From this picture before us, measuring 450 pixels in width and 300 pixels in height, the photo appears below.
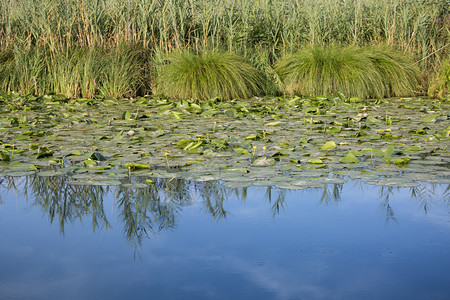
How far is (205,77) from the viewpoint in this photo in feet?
25.8

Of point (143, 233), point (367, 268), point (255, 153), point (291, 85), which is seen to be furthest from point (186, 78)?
point (367, 268)

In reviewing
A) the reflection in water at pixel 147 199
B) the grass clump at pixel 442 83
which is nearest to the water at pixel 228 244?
the reflection in water at pixel 147 199

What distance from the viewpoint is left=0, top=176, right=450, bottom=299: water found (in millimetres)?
2082

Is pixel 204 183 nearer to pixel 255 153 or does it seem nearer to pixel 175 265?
pixel 255 153

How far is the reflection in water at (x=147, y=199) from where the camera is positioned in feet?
9.41

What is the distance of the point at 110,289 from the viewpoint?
2.08 meters

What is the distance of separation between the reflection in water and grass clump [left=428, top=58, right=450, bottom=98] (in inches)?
200

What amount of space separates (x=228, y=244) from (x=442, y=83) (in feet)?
21.2

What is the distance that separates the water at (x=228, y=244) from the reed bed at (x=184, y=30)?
525 cm

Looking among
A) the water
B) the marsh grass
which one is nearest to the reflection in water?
the water

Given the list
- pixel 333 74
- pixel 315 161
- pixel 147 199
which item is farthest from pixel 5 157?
pixel 333 74

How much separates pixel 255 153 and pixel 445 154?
4.48ft

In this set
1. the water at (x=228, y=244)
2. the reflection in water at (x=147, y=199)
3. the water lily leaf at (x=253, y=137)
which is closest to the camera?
the water at (x=228, y=244)

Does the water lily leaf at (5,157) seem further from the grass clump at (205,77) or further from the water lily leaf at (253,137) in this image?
the grass clump at (205,77)
